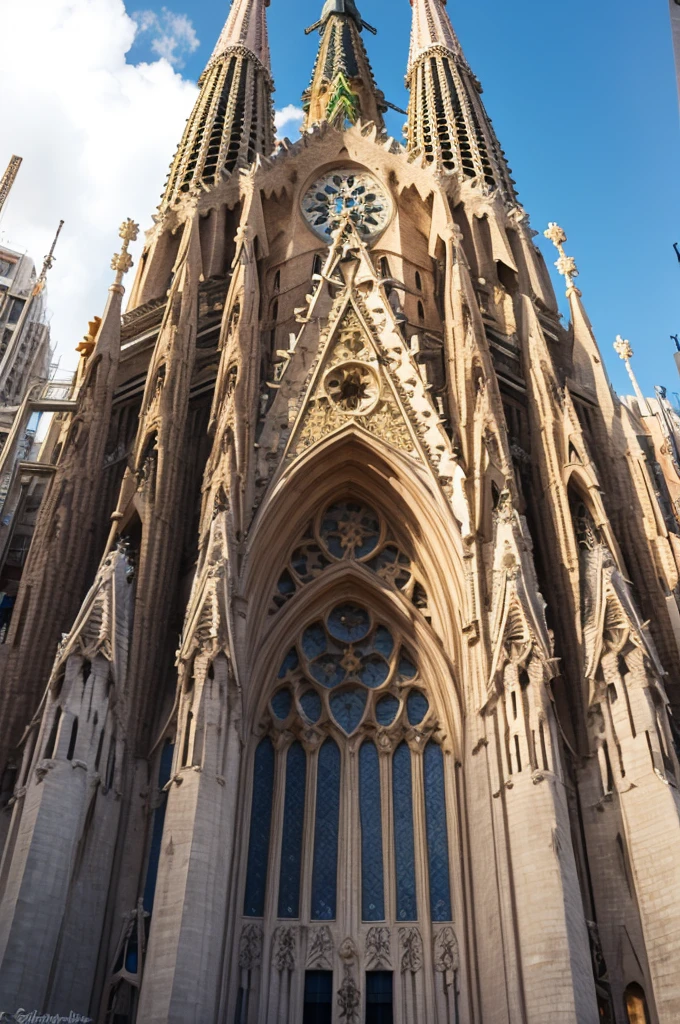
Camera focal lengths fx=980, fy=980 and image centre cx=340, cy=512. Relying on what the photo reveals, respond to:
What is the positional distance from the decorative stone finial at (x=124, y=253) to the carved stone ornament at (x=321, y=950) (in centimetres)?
1484

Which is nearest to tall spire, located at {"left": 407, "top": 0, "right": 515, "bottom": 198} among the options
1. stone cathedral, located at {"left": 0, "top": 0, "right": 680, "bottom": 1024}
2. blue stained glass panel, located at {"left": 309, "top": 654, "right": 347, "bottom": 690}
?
stone cathedral, located at {"left": 0, "top": 0, "right": 680, "bottom": 1024}

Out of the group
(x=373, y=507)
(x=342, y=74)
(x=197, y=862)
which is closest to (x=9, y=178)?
(x=342, y=74)

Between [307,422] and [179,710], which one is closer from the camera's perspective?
[179,710]

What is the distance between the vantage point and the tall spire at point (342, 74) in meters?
34.5

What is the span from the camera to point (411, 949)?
1525 centimetres

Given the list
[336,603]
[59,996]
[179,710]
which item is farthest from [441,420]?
[59,996]

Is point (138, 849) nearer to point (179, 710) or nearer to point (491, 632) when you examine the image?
point (179, 710)

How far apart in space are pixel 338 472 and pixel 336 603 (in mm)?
2686

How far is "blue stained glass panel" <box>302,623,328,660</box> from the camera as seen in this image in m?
18.7

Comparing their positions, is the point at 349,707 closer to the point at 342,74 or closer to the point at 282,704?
the point at 282,704

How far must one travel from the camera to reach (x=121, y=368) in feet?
76.7

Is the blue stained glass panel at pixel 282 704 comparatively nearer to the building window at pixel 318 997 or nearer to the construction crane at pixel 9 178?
the building window at pixel 318 997

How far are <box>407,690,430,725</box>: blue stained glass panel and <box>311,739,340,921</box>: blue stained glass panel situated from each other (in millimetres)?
1502

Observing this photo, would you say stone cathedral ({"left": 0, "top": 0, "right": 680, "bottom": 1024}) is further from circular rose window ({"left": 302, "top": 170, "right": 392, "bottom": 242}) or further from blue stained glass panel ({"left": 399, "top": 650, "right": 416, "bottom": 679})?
circular rose window ({"left": 302, "top": 170, "right": 392, "bottom": 242})
